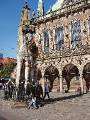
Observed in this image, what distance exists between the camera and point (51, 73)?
37.3 metres

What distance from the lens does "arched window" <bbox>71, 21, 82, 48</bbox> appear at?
33.2m

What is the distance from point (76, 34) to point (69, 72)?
5017 mm

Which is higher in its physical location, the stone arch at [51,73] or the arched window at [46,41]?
the arched window at [46,41]

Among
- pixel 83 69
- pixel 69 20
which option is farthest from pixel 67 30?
pixel 83 69

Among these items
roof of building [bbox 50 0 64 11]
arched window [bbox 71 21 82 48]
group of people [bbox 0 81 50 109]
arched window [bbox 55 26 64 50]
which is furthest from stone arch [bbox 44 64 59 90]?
group of people [bbox 0 81 50 109]

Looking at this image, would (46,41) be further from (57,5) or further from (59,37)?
(57,5)

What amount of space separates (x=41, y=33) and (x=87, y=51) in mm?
9851

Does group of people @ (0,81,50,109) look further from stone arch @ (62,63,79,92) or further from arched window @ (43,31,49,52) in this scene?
arched window @ (43,31,49,52)

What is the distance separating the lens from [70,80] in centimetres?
3631

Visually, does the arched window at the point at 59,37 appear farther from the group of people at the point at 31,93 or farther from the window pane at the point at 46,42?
the group of people at the point at 31,93

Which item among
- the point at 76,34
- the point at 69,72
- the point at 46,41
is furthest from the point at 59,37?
the point at 69,72

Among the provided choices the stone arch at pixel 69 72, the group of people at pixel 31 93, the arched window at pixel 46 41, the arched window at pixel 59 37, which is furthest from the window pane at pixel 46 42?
the group of people at pixel 31 93

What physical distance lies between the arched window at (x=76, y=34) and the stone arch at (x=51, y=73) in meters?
4.14

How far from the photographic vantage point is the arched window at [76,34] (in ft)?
109
